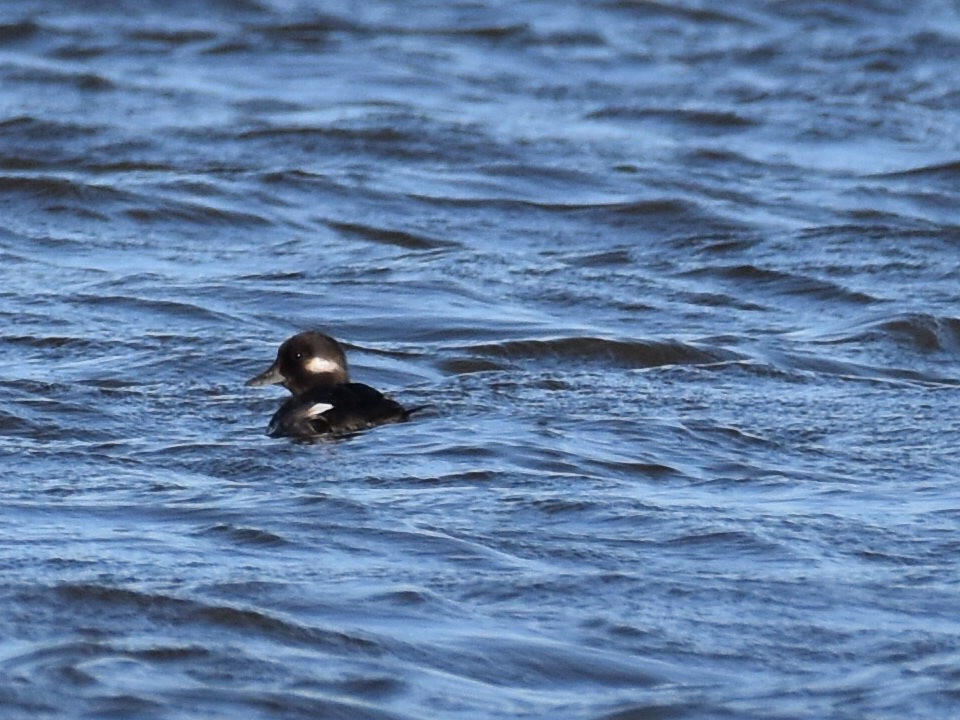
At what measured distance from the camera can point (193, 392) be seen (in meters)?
9.78

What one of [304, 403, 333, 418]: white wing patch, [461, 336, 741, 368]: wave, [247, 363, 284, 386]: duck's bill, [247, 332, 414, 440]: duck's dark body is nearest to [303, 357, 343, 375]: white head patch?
[247, 332, 414, 440]: duck's dark body

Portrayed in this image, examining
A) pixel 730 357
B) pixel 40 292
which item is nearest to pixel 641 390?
pixel 730 357

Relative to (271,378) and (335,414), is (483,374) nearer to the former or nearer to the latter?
(271,378)

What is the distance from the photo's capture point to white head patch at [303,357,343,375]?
9656mm

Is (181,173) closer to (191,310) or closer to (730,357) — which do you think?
(191,310)

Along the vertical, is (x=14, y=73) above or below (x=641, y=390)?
above

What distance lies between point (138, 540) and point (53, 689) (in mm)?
1422

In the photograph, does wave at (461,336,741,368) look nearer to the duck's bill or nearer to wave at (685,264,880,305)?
the duck's bill

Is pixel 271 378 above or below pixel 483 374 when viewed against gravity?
above

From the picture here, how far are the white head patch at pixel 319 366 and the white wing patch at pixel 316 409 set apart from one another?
50cm

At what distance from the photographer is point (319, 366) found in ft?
31.8

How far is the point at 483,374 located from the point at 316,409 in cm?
137

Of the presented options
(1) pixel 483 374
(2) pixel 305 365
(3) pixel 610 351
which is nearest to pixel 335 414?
(2) pixel 305 365

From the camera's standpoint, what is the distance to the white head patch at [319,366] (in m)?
9.66
